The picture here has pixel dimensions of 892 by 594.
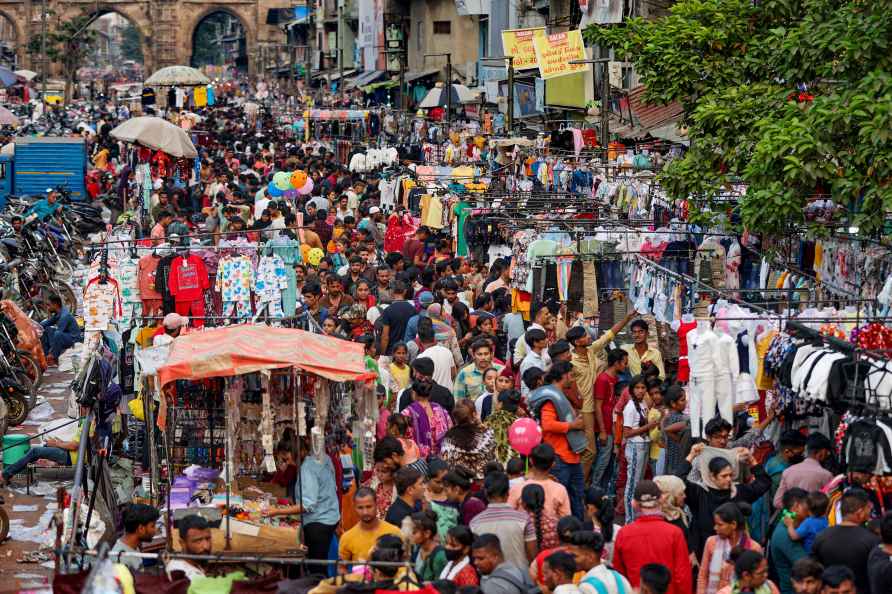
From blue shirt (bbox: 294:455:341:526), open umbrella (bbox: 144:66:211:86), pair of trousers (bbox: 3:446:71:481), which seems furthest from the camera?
open umbrella (bbox: 144:66:211:86)

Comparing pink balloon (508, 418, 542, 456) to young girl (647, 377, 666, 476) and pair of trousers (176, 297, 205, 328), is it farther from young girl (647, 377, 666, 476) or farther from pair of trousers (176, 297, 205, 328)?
pair of trousers (176, 297, 205, 328)

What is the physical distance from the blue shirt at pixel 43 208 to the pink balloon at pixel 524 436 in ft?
53.8

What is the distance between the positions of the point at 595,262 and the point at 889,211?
2.96 metres

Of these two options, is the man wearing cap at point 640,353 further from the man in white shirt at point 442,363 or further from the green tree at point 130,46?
the green tree at point 130,46

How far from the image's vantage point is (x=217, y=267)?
45.4ft

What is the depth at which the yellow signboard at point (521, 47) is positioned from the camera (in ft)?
96.2

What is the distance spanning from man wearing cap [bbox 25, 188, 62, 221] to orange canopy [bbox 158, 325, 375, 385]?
1527cm

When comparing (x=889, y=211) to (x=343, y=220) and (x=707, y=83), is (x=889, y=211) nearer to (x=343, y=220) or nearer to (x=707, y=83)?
(x=707, y=83)

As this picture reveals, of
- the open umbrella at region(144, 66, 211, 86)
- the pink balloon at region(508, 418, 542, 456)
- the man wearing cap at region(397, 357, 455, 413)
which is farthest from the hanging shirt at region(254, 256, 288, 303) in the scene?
the open umbrella at region(144, 66, 211, 86)

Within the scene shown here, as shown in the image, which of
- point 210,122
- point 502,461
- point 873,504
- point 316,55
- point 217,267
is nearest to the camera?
point 873,504

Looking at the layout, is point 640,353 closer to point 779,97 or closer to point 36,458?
point 779,97

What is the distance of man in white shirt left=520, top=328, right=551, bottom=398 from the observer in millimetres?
11406

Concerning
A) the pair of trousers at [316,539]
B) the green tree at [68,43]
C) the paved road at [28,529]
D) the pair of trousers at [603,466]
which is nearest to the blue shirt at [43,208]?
the paved road at [28,529]

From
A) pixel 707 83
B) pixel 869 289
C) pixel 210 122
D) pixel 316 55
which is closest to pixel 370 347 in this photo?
pixel 869 289
